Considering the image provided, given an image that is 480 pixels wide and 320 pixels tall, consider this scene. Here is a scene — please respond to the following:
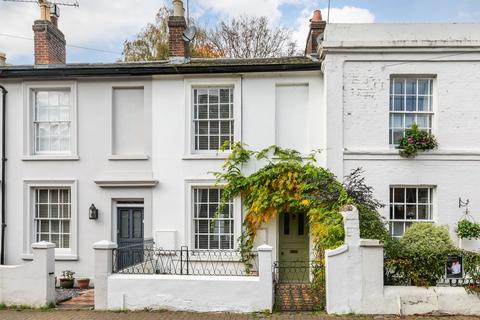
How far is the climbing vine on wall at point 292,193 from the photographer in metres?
9.77

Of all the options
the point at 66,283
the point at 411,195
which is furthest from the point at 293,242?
the point at 66,283

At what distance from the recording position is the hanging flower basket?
10.8 metres

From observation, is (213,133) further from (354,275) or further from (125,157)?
(354,275)

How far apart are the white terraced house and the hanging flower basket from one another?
0.79ft

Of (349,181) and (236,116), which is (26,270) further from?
(349,181)

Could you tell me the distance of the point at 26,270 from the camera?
9414 mm

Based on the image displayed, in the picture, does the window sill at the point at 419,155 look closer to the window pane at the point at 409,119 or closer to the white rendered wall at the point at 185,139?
the window pane at the point at 409,119

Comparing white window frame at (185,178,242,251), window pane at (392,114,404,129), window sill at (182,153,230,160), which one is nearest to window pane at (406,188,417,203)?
window pane at (392,114,404,129)

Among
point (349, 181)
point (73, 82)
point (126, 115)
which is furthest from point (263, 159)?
point (73, 82)

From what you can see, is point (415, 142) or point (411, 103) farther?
point (411, 103)

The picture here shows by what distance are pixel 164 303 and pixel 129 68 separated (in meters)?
6.63

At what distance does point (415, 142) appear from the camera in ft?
35.3

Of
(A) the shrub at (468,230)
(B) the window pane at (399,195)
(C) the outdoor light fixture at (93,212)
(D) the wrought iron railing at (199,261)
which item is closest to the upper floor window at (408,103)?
(B) the window pane at (399,195)

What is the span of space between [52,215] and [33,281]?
341 centimetres
